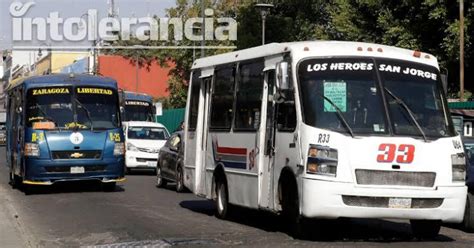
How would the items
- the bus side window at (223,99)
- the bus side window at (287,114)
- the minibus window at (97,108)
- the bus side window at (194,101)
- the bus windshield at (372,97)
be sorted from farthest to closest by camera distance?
the minibus window at (97,108), the bus side window at (194,101), the bus side window at (223,99), the bus side window at (287,114), the bus windshield at (372,97)

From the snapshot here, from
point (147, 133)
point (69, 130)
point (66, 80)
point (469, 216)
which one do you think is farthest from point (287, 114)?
point (147, 133)

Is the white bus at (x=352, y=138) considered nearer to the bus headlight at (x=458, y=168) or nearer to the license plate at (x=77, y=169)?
the bus headlight at (x=458, y=168)

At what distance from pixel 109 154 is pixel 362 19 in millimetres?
24994

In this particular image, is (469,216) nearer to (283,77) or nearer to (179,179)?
(283,77)

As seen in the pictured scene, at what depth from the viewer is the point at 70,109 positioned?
19766mm

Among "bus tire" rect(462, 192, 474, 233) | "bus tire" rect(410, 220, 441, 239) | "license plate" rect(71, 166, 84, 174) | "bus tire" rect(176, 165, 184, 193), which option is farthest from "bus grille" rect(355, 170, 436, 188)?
"license plate" rect(71, 166, 84, 174)

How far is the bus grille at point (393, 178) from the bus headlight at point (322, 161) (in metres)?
0.33

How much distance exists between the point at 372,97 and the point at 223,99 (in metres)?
3.67

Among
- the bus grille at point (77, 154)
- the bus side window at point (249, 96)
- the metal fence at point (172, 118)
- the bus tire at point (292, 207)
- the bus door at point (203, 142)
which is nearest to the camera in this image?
the bus tire at point (292, 207)

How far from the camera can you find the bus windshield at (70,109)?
1958 centimetres

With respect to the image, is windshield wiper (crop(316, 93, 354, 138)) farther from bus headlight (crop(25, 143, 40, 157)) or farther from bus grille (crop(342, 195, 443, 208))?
bus headlight (crop(25, 143, 40, 157))

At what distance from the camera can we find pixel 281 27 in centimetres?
5072

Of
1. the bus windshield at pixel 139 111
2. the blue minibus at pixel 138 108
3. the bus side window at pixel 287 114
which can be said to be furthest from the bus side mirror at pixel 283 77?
the bus windshield at pixel 139 111

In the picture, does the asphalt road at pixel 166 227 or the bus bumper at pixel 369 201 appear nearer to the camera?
the bus bumper at pixel 369 201
